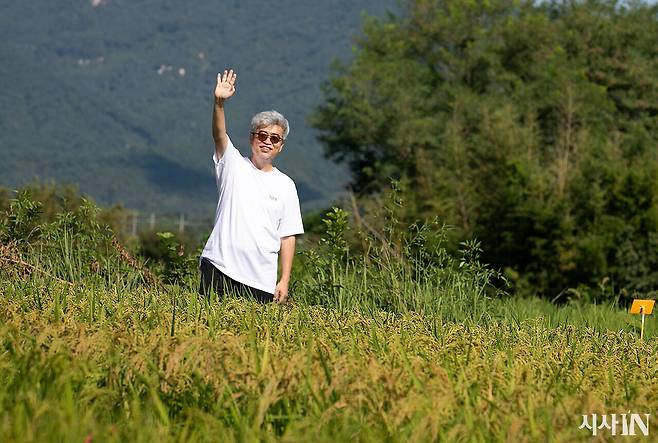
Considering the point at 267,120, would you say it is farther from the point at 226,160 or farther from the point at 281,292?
the point at 281,292

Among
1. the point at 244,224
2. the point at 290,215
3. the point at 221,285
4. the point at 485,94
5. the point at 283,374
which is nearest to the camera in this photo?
the point at 283,374

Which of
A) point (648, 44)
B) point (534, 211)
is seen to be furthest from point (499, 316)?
point (648, 44)

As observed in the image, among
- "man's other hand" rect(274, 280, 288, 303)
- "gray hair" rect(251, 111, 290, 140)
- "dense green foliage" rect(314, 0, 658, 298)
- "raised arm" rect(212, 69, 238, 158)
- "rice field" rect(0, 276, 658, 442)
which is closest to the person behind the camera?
"rice field" rect(0, 276, 658, 442)

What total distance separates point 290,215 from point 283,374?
122 inches

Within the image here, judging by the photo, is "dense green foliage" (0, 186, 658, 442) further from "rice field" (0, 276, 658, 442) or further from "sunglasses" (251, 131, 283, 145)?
"sunglasses" (251, 131, 283, 145)

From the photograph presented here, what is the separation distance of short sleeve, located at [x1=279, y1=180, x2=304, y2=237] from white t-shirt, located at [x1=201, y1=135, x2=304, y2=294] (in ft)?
0.25

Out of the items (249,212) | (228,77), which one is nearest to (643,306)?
(249,212)

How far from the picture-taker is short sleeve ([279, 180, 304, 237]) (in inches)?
273

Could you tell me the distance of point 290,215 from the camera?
22.9 ft

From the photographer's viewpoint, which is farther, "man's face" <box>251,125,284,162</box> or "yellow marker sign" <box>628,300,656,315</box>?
"man's face" <box>251,125,284,162</box>

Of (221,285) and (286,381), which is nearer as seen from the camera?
(286,381)

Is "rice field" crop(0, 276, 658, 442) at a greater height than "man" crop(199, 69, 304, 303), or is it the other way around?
"man" crop(199, 69, 304, 303)

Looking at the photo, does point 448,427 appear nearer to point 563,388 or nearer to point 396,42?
point 563,388

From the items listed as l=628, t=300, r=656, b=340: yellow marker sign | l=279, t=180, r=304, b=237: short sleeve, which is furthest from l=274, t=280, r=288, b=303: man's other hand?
l=628, t=300, r=656, b=340: yellow marker sign
